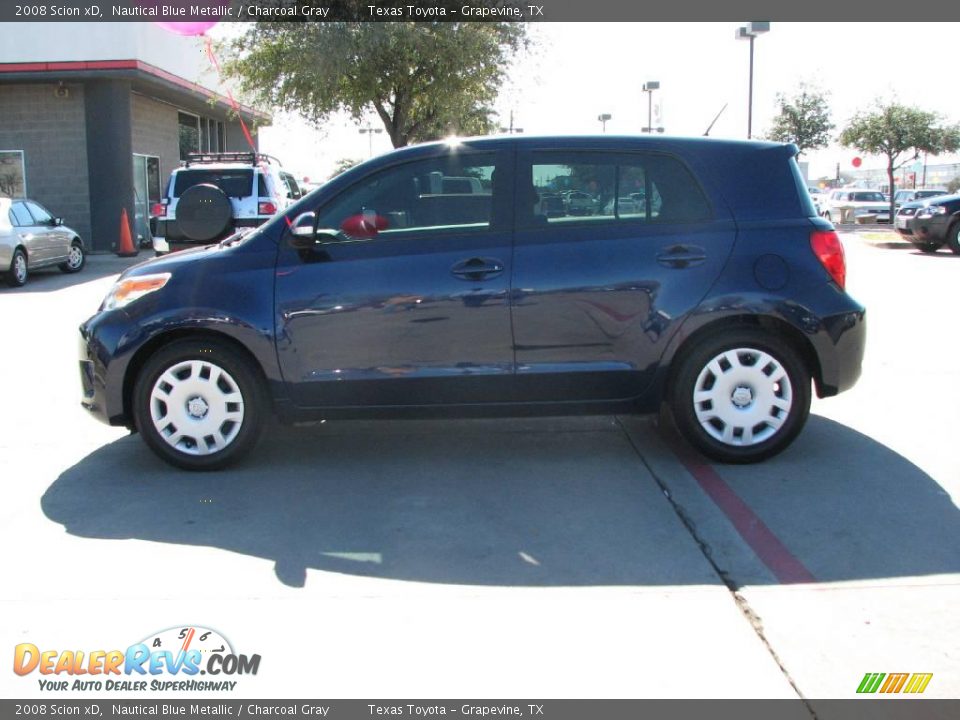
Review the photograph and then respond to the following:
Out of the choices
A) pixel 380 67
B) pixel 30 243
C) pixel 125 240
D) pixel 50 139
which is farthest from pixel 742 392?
pixel 50 139

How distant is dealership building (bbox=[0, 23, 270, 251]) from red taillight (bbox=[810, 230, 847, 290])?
2011 cm

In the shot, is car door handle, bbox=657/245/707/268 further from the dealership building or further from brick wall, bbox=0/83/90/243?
brick wall, bbox=0/83/90/243

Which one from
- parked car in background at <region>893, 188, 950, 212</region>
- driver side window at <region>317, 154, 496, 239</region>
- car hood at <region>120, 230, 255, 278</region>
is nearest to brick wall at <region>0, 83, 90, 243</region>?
car hood at <region>120, 230, 255, 278</region>

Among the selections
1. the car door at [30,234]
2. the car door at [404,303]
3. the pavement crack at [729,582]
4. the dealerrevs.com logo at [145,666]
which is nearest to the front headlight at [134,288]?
the car door at [404,303]

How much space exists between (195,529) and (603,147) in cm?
305

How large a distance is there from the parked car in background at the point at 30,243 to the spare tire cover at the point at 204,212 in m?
6.24

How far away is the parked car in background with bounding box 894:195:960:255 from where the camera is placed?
65.3 feet

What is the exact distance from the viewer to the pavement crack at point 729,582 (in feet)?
10.8

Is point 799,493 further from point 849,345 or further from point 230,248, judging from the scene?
point 230,248

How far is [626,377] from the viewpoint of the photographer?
215 inches

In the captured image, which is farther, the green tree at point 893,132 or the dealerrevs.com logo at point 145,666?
the green tree at point 893,132

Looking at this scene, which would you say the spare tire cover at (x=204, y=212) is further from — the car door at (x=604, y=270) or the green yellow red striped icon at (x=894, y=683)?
the green yellow red striped icon at (x=894, y=683)

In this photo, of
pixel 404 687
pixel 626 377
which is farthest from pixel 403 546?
pixel 626 377

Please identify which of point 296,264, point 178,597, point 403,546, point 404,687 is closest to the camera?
point 404,687
